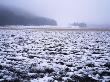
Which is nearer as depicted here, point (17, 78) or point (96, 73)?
point (17, 78)

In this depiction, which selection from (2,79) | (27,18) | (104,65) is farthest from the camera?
(27,18)

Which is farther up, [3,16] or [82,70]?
[3,16]

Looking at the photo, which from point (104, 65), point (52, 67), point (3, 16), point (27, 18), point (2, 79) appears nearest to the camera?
point (2, 79)

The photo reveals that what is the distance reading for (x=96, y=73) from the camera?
755 centimetres

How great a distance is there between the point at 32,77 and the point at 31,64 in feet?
6.86

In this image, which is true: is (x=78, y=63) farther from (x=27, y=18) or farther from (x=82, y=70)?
(x=27, y=18)

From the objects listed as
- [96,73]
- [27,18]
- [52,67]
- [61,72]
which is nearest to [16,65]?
[52,67]

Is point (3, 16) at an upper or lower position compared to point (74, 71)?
upper

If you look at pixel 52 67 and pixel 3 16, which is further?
pixel 3 16

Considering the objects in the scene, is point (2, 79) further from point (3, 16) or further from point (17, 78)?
point (3, 16)

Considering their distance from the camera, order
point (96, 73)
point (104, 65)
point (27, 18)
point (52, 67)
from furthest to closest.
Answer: point (27, 18), point (104, 65), point (52, 67), point (96, 73)

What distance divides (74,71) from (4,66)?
379cm

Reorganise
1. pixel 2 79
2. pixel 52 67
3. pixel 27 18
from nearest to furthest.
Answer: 1. pixel 2 79
2. pixel 52 67
3. pixel 27 18

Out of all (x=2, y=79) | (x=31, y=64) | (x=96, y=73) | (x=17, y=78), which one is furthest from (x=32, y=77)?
(x=96, y=73)
